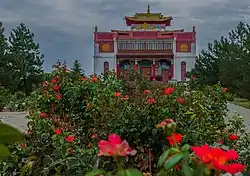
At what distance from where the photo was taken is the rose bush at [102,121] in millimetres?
2932

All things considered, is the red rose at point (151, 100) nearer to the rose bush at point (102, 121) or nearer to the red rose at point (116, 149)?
the rose bush at point (102, 121)

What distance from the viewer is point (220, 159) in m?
0.91

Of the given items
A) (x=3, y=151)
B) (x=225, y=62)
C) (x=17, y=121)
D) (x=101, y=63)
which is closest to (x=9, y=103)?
(x=17, y=121)

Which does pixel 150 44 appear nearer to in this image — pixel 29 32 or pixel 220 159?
pixel 29 32

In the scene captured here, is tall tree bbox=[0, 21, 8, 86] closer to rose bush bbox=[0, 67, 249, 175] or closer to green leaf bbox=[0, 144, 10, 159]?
rose bush bbox=[0, 67, 249, 175]

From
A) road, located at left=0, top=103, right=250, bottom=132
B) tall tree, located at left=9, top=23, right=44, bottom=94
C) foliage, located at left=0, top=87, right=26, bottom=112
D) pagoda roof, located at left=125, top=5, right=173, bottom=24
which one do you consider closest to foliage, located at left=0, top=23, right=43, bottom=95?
tall tree, located at left=9, top=23, right=44, bottom=94

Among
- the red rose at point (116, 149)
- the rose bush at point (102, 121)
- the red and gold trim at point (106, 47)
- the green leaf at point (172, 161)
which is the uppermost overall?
→ the red and gold trim at point (106, 47)

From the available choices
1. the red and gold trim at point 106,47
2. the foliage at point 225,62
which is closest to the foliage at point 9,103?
the foliage at point 225,62

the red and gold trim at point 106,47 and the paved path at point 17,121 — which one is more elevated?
the red and gold trim at point 106,47

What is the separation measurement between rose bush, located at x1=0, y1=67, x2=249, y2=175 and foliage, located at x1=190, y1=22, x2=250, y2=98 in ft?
55.8

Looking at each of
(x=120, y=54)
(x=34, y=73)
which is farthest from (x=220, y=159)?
(x=120, y=54)

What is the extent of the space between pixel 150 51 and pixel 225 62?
1122 cm

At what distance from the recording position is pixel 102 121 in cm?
466

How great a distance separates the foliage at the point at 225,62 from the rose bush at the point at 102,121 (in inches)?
669
